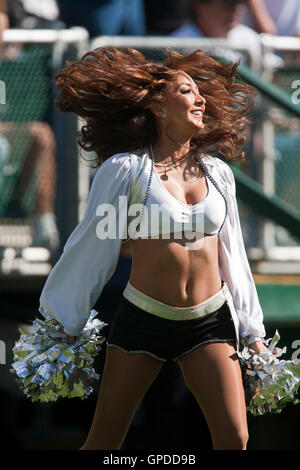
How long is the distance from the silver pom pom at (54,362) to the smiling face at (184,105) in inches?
37.1

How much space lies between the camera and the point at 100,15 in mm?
7051

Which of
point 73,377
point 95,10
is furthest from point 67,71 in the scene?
point 95,10

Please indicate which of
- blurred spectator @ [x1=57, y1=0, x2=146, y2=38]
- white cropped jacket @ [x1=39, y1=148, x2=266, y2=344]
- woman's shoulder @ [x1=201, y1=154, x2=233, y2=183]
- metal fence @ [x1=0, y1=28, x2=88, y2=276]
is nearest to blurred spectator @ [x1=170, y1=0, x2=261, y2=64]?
blurred spectator @ [x1=57, y1=0, x2=146, y2=38]

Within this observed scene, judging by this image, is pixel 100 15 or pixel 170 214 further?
pixel 100 15

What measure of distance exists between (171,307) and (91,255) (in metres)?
0.40

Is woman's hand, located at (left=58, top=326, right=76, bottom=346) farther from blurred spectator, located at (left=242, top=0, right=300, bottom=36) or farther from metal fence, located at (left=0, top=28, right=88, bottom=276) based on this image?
blurred spectator, located at (left=242, top=0, right=300, bottom=36)

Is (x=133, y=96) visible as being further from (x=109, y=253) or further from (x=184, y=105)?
(x=109, y=253)

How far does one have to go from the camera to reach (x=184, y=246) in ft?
14.6

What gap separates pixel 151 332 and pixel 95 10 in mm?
3166

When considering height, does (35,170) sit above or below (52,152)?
below

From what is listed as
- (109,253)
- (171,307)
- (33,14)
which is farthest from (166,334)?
(33,14)

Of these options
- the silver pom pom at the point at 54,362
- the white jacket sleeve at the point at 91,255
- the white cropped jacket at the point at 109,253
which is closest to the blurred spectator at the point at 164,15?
the white cropped jacket at the point at 109,253

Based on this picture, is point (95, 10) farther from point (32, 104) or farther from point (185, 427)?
point (185, 427)

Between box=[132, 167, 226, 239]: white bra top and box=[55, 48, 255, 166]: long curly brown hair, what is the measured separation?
1.01 ft
